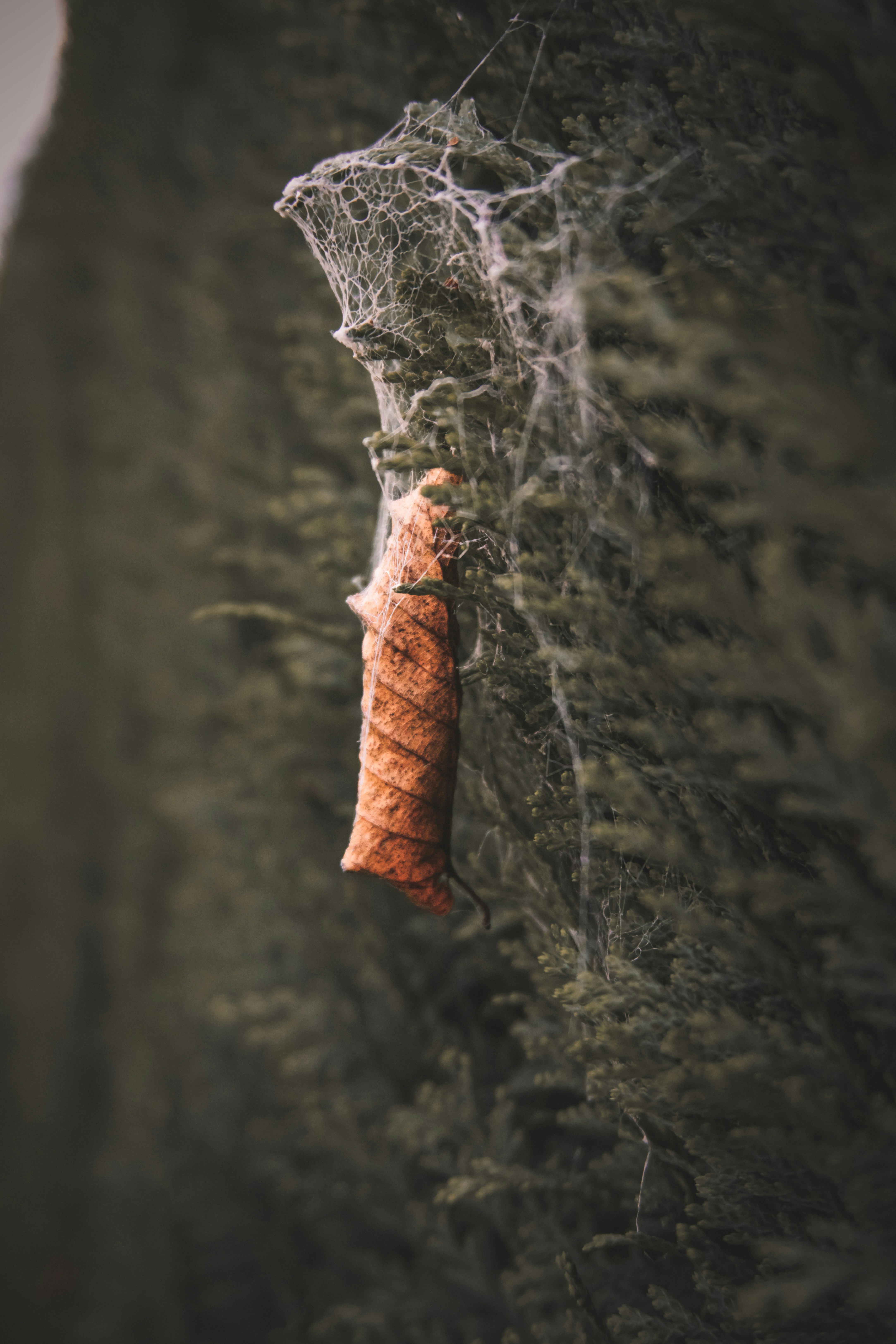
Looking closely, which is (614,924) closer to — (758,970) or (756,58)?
(758,970)

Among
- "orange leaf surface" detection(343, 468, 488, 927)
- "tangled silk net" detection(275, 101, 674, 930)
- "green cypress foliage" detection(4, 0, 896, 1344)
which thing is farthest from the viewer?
"orange leaf surface" detection(343, 468, 488, 927)

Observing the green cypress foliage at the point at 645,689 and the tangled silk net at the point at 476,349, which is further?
the tangled silk net at the point at 476,349

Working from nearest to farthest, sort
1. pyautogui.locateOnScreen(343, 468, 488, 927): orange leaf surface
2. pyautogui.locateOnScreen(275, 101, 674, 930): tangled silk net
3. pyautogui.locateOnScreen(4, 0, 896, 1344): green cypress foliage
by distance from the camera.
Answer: pyautogui.locateOnScreen(4, 0, 896, 1344): green cypress foliage < pyautogui.locateOnScreen(275, 101, 674, 930): tangled silk net < pyautogui.locateOnScreen(343, 468, 488, 927): orange leaf surface

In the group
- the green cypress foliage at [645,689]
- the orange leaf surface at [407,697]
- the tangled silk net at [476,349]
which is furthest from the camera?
the orange leaf surface at [407,697]

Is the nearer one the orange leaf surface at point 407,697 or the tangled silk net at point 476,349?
the tangled silk net at point 476,349

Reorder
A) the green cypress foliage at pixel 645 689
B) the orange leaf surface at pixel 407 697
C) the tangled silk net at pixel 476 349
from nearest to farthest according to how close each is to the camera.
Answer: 1. the green cypress foliage at pixel 645 689
2. the tangled silk net at pixel 476 349
3. the orange leaf surface at pixel 407 697

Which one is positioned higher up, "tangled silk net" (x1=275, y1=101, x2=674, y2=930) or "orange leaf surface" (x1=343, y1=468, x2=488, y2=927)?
"tangled silk net" (x1=275, y1=101, x2=674, y2=930)

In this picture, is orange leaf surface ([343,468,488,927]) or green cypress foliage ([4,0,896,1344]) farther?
orange leaf surface ([343,468,488,927])

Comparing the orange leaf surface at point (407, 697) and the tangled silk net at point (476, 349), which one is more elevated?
the tangled silk net at point (476, 349)
